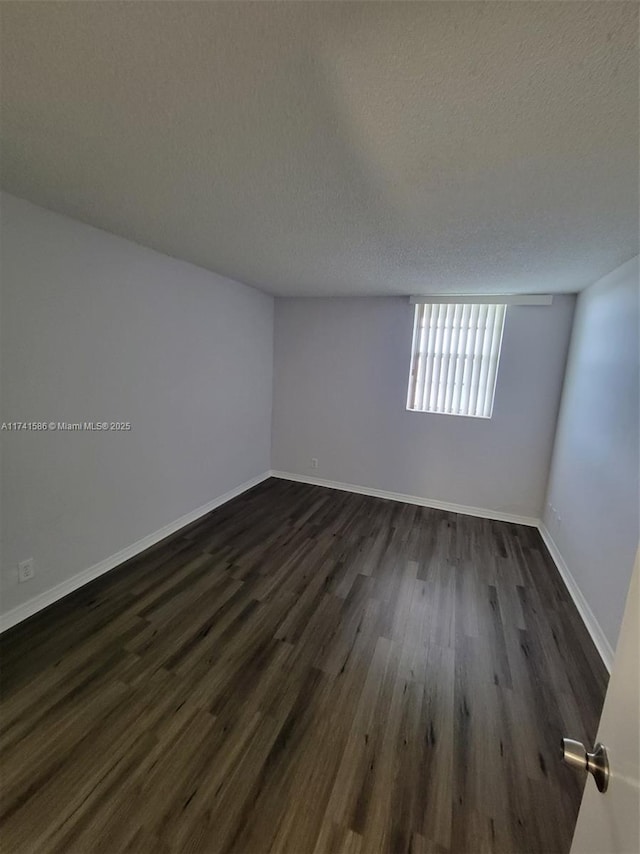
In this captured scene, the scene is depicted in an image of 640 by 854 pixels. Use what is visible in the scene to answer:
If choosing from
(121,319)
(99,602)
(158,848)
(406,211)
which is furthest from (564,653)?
(121,319)

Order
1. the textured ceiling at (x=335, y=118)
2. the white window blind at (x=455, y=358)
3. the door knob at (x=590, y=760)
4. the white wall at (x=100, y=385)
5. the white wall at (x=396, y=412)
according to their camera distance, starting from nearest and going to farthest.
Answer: the door knob at (x=590, y=760)
the textured ceiling at (x=335, y=118)
the white wall at (x=100, y=385)
the white wall at (x=396, y=412)
the white window blind at (x=455, y=358)

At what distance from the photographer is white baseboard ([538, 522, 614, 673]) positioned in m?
1.99

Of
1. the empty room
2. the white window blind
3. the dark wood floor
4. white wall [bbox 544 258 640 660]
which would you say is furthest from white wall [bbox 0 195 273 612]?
white wall [bbox 544 258 640 660]

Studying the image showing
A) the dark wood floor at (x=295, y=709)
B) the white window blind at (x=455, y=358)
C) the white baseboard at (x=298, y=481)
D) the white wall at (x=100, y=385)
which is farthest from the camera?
the white window blind at (x=455, y=358)

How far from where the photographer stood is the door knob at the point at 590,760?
0.63m

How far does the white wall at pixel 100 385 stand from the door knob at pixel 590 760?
8.48 ft

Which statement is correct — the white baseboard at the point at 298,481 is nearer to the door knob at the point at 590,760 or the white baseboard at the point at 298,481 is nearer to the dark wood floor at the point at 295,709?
the dark wood floor at the point at 295,709

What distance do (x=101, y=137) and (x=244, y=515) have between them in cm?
307

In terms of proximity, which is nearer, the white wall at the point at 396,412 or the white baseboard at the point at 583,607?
the white baseboard at the point at 583,607

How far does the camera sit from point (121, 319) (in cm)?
246

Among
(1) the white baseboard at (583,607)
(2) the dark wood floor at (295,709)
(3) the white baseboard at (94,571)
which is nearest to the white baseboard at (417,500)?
(1) the white baseboard at (583,607)

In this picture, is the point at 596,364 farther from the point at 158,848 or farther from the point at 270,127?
the point at 158,848

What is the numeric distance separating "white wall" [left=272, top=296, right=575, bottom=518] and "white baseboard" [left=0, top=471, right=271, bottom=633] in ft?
5.10

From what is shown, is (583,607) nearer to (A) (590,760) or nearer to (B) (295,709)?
(B) (295,709)
